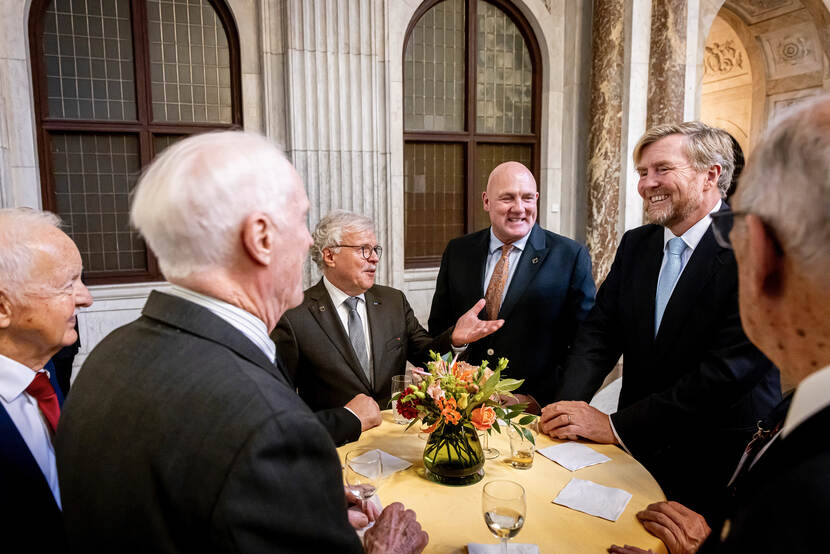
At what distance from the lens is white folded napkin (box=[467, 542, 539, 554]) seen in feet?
4.62

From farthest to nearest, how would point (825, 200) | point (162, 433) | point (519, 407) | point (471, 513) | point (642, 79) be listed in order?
point (642, 79), point (519, 407), point (471, 513), point (162, 433), point (825, 200)

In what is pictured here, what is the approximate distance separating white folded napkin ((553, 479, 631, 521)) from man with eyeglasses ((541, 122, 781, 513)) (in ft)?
1.27

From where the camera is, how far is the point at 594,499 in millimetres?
1674

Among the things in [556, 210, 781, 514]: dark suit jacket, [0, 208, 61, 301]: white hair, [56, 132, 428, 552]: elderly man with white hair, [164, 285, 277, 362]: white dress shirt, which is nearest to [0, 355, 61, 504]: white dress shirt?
[0, 208, 61, 301]: white hair

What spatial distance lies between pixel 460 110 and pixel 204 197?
546 cm

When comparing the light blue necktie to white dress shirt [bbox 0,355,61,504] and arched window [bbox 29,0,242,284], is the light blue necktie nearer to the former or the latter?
white dress shirt [bbox 0,355,61,504]

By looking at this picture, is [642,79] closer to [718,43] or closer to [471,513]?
[718,43]

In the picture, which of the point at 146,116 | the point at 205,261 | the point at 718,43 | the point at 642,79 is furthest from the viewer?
the point at 718,43

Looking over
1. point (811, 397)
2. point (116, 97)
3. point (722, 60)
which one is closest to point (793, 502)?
point (811, 397)

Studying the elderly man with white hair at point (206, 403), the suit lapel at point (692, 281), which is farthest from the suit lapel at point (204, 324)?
the suit lapel at point (692, 281)

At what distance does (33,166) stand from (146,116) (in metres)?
1.00

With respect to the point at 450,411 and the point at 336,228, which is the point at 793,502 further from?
the point at 336,228

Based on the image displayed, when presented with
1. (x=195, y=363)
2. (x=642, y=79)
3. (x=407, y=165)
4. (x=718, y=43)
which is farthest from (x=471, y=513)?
(x=718, y=43)

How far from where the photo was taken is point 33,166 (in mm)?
4664
